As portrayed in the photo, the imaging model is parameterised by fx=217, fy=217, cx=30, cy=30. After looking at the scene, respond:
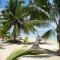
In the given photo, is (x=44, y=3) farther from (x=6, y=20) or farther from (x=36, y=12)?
(x=6, y=20)

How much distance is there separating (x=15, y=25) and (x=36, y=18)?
27.4 ft

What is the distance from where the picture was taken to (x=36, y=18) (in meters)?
19.3

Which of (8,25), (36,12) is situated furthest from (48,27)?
(8,25)

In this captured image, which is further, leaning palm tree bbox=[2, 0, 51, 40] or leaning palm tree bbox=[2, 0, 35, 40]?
leaning palm tree bbox=[2, 0, 35, 40]

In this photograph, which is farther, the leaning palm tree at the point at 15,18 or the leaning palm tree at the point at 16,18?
the leaning palm tree at the point at 15,18

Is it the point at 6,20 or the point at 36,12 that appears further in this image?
the point at 6,20

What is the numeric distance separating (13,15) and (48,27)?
10143mm

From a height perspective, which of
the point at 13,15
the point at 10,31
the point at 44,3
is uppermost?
the point at 44,3

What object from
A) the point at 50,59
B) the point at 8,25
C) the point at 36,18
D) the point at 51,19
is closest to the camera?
the point at 50,59

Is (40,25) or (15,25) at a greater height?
(40,25)

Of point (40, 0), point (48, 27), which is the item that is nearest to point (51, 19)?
point (48, 27)

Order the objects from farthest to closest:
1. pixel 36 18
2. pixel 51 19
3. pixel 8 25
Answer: pixel 8 25 < pixel 36 18 < pixel 51 19

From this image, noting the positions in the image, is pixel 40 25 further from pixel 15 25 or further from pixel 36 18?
pixel 15 25

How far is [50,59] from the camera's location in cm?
1509
